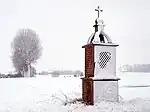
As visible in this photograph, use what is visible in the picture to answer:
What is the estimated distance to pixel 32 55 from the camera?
240cm

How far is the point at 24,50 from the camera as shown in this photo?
92.2 inches

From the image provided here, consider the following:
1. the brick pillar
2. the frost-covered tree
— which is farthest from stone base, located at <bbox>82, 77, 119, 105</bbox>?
the frost-covered tree

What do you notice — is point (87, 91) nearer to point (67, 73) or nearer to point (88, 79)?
point (88, 79)

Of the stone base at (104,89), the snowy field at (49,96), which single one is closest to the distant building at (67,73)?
the snowy field at (49,96)

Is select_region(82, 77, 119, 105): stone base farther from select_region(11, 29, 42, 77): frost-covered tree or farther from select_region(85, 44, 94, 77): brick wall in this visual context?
select_region(11, 29, 42, 77): frost-covered tree

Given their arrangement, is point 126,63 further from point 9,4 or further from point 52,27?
point 9,4

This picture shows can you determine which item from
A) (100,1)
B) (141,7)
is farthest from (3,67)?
(141,7)

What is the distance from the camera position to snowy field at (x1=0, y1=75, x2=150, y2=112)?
2.31 metres

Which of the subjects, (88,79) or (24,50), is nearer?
(24,50)

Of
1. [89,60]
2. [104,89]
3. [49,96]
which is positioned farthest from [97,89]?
[49,96]

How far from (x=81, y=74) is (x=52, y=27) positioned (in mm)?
522

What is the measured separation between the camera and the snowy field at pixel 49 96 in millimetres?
2312

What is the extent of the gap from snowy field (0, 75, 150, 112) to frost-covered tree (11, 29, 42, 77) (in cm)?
Answer: 12

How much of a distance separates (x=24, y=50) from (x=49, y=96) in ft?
1.57
